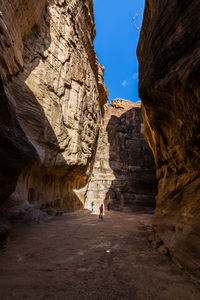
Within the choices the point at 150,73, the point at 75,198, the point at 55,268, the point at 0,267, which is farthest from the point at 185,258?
the point at 75,198

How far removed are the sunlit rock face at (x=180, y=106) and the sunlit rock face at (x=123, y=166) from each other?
18.6 meters

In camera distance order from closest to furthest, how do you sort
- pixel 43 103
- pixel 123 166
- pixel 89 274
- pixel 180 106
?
pixel 89 274, pixel 180 106, pixel 43 103, pixel 123 166

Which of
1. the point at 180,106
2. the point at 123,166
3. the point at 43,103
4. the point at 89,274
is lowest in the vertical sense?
the point at 89,274

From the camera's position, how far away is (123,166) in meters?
27.8

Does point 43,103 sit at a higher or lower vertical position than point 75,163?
higher

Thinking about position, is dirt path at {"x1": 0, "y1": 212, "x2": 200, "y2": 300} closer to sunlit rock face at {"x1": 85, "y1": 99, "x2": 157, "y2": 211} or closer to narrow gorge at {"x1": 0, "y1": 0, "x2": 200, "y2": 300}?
narrow gorge at {"x1": 0, "y1": 0, "x2": 200, "y2": 300}

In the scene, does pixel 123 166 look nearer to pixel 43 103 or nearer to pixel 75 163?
pixel 75 163

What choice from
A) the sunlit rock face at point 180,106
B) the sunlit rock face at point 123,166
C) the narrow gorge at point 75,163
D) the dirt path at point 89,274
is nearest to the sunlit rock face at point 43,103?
the narrow gorge at point 75,163

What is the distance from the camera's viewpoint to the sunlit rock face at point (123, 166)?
939 inches

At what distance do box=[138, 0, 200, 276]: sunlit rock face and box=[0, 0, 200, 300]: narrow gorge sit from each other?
0.03m

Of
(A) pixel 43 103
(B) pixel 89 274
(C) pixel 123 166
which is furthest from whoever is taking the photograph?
(C) pixel 123 166

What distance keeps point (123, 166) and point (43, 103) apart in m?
19.9

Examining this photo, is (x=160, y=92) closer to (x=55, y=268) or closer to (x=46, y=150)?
(x=55, y=268)

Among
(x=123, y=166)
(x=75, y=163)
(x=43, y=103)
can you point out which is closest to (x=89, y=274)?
(x=43, y=103)
